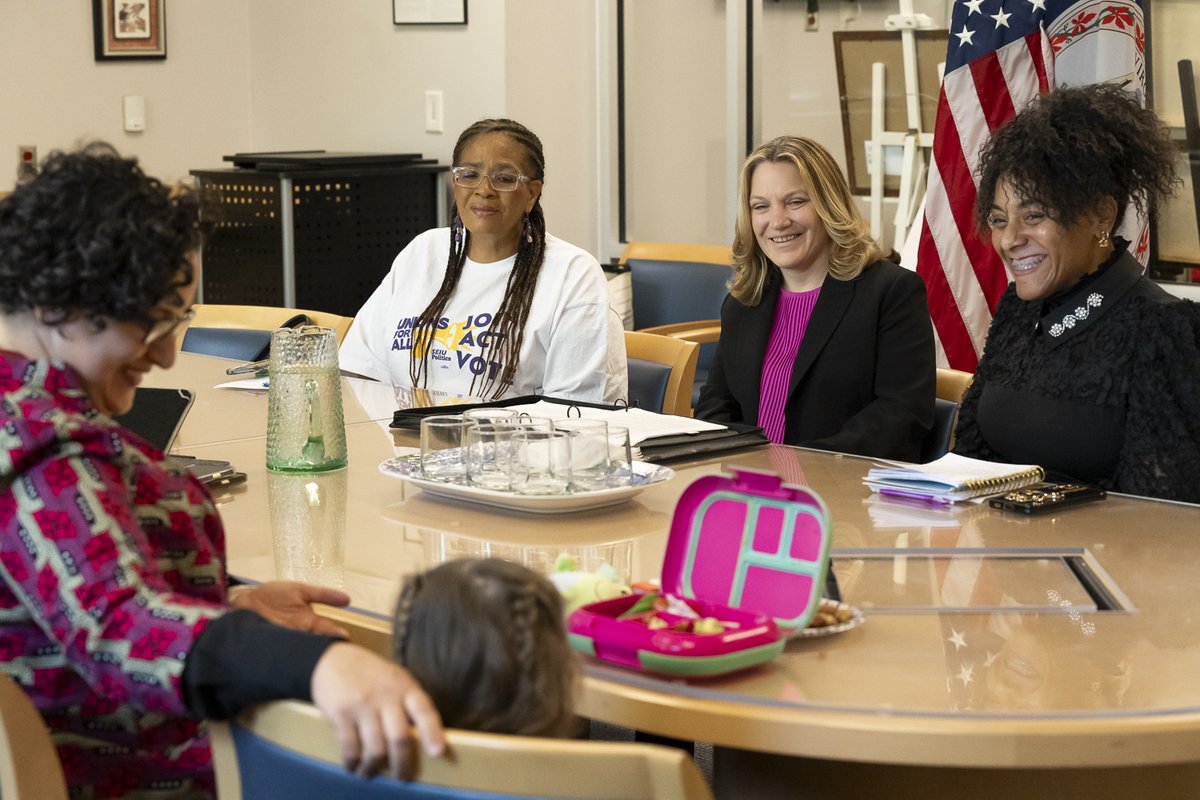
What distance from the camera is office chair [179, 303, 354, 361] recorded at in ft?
11.3

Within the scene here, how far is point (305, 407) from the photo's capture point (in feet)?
6.98

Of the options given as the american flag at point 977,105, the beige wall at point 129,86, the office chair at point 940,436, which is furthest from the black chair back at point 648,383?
the beige wall at point 129,86

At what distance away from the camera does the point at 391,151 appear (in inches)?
212

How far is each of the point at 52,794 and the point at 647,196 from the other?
4.59 metres

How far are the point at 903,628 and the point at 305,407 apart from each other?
3.35 feet

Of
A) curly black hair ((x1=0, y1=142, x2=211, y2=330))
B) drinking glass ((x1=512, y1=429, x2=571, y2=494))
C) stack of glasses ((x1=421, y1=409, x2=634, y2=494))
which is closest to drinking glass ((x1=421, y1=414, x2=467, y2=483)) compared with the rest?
stack of glasses ((x1=421, y1=409, x2=634, y2=494))

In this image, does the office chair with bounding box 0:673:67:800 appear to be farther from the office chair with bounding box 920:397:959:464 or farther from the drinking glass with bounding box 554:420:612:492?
the office chair with bounding box 920:397:959:464

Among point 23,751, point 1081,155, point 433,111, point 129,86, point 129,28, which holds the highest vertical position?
point 129,28

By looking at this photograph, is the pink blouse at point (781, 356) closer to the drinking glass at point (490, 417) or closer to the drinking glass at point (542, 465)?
the drinking glass at point (490, 417)

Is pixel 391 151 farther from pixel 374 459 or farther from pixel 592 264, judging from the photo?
pixel 374 459

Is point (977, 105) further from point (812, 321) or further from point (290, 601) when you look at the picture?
point (290, 601)

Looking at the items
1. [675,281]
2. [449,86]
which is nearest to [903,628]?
[675,281]

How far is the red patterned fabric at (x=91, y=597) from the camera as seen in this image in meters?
1.14

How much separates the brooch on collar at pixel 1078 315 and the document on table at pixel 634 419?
61cm
